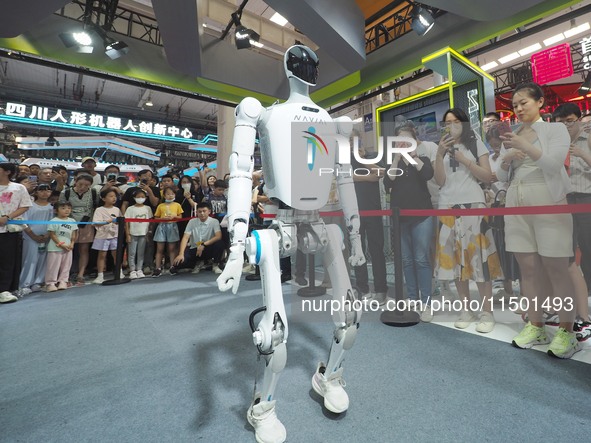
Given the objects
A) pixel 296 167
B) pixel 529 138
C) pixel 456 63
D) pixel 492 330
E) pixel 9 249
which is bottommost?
pixel 492 330

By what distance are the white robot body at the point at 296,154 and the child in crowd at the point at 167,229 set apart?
390 centimetres

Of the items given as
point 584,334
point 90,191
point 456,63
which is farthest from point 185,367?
point 456,63

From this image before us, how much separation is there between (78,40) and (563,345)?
7076 millimetres

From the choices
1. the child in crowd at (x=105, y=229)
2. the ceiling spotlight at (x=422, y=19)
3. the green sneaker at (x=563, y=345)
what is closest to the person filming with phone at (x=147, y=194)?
the child in crowd at (x=105, y=229)

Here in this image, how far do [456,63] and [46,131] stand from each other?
21790mm

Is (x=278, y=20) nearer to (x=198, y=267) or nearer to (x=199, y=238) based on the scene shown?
(x=199, y=238)

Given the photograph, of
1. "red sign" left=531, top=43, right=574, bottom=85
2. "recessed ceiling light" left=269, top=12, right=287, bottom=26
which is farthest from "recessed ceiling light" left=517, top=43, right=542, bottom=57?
"recessed ceiling light" left=269, top=12, right=287, bottom=26

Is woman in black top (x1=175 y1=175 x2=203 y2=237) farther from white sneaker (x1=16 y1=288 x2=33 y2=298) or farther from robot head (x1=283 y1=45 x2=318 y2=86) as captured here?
robot head (x1=283 y1=45 x2=318 y2=86)

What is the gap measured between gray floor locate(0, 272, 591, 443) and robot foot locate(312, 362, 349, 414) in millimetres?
72

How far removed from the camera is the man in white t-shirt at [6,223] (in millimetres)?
3408

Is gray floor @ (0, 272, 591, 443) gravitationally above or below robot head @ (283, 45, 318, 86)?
below

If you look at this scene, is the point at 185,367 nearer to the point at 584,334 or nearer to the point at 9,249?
the point at 584,334

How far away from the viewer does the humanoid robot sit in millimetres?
1308

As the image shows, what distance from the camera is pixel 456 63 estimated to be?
395 centimetres
